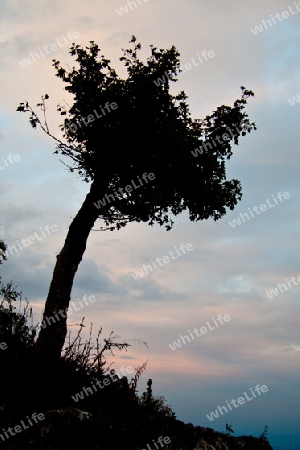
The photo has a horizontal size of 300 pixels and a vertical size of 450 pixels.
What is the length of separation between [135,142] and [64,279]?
5.33m

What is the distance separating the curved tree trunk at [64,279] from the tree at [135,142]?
0.03 m

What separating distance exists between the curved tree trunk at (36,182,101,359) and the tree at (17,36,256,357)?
3 cm

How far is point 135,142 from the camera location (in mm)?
15578

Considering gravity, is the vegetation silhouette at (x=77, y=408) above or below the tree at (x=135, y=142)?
below

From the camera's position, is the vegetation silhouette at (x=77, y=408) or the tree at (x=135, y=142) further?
the tree at (x=135, y=142)

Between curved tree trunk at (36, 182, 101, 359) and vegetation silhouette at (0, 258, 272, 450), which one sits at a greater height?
curved tree trunk at (36, 182, 101, 359)

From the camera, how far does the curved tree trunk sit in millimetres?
13398

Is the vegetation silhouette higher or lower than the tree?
lower

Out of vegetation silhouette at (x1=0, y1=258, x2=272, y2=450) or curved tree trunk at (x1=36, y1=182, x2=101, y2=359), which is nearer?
vegetation silhouette at (x1=0, y1=258, x2=272, y2=450)

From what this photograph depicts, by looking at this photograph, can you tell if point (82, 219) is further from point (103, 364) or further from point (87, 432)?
point (87, 432)

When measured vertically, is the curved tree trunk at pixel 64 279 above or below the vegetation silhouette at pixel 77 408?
above

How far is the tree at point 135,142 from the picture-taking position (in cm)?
1498

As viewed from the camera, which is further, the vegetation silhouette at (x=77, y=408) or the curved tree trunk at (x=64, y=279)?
the curved tree trunk at (x=64, y=279)

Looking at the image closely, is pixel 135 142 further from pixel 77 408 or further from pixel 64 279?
pixel 77 408
